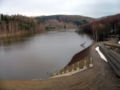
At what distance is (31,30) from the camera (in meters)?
90.8

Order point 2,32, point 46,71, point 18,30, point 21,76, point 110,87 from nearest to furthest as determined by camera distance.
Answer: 1. point 110,87
2. point 21,76
3. point 46,71
4. point 2,32
5. point 18,30

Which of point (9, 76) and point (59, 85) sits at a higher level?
point (59, 85)

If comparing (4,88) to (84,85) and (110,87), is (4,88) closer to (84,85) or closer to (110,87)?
(84,85)

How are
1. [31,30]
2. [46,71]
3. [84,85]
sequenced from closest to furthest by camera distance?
[84,85]
[46,71]
[31,30]

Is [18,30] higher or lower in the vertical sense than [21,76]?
higher

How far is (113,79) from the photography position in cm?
514

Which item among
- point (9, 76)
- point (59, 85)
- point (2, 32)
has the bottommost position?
point (9, 76)

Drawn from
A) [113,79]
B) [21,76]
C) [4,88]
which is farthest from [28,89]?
[21,76]

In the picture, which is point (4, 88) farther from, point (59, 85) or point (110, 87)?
point (110, 87)

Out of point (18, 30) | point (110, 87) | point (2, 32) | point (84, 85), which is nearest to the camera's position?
point (110, 87)

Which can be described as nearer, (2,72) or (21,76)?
(21,76)

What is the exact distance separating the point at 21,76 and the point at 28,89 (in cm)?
842

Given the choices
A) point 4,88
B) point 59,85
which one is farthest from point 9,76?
point 59,85

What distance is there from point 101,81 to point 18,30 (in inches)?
3153
